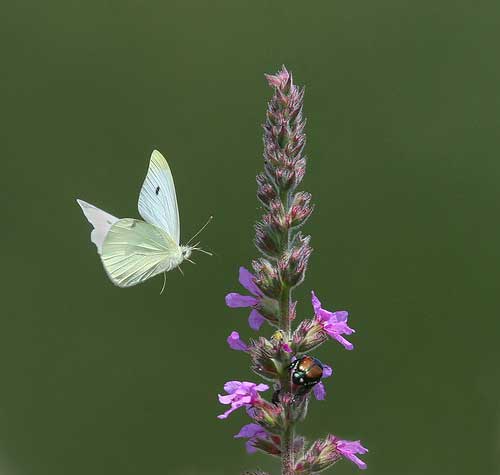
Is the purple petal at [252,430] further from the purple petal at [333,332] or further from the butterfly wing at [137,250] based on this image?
the butterfly wing at [137,250]

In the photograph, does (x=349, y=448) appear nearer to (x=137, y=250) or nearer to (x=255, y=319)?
(x=255, y=319)

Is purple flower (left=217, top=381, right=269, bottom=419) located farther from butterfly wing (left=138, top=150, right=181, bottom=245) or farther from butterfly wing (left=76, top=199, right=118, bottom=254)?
butterfly wing (left=76, top=199, right=118, bottom=254)

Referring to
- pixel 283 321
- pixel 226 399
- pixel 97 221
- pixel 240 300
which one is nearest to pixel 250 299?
pixel 240 300

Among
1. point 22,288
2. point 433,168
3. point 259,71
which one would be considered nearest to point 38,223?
point 22,288

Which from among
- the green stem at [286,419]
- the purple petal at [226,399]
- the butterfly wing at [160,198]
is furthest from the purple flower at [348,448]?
the butterfly wing at [160,198]

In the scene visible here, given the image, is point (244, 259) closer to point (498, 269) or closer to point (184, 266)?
point (184, 266)

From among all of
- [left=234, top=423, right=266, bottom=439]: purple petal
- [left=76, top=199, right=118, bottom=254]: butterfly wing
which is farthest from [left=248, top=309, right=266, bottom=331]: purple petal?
[left=76, top=199, right=118, bottom=254]: butterfly wing
